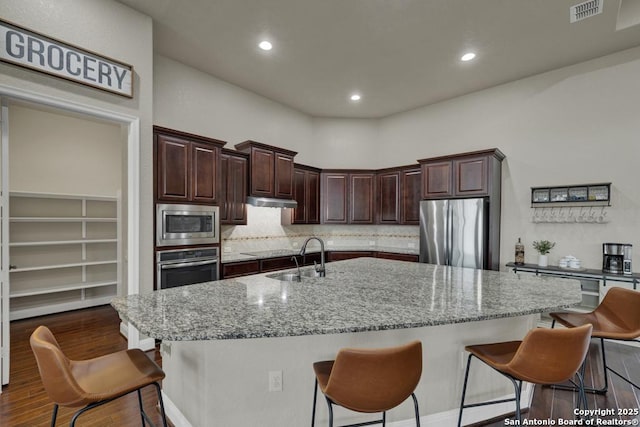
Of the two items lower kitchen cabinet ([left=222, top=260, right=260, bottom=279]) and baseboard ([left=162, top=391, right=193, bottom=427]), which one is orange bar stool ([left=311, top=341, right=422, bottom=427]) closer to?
baseboard ([left=162, top=391, right=193, bottom=427])

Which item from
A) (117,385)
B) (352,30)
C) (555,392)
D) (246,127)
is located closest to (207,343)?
(117,385)

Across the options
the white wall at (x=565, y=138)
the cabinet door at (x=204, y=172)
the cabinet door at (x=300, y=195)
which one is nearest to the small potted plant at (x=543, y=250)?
the white wall at (x=565, y=138)

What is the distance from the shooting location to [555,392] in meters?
2.41

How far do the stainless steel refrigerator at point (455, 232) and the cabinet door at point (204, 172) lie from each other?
10.3 feet

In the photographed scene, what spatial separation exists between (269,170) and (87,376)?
3.52m

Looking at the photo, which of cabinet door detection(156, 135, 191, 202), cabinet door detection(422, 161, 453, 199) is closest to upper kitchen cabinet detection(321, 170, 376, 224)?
cabinet door detection(422, 161, 453, 199)

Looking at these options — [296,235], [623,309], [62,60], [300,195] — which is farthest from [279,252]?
[623,309]

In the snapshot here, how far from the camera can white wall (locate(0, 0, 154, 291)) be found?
237 cm

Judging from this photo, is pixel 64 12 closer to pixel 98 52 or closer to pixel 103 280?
pixel 98 52

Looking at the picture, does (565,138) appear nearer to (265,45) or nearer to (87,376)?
(265,45)

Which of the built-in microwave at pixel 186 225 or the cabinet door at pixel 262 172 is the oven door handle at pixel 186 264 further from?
the cabinet door at pixel 262 172

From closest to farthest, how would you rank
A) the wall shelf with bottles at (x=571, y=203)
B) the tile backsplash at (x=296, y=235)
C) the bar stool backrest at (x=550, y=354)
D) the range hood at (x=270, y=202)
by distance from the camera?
the bar stool backrest at (x=550, y=354) → the wall shelf with bottles at (x=571, y=203) → the range hood at (x=270, y=202) → the tile backsplash at (x=296, y=235)

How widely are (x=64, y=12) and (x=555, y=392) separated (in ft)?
16.9

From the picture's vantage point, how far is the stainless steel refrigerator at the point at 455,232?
4113 mm
